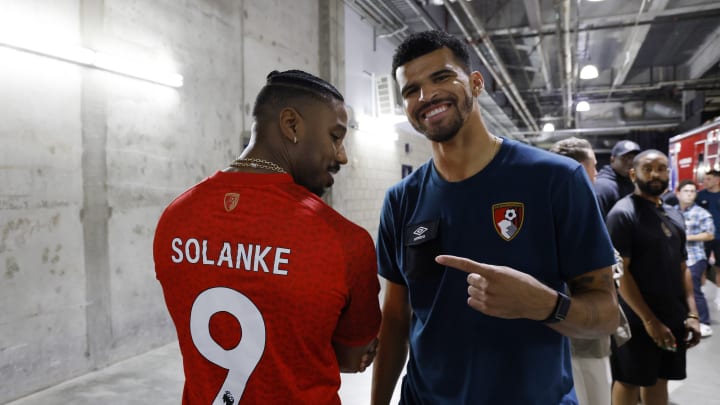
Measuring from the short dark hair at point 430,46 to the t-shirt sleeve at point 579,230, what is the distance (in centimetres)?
46

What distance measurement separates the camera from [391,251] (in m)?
1.36

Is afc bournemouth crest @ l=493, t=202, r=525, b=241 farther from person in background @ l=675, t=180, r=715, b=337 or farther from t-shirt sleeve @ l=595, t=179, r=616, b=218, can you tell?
person in background @ l=675, t=180, r=715, b=337

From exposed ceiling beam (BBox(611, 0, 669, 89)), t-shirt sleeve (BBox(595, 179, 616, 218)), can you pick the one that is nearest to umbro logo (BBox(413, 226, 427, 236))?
t-shirt sleeve (BBox(595, 179, 616, 218))

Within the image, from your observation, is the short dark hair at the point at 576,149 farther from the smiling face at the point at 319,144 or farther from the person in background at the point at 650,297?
the smiling face at the point at 319,144

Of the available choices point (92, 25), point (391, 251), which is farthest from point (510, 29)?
point (391, 251)

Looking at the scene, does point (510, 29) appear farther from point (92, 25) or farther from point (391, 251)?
point (391, 251)

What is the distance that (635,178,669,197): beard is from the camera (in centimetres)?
248

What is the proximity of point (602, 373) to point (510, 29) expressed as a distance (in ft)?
19.7

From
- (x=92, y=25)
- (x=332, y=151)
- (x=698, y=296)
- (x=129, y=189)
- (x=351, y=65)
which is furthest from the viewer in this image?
(x=351, y=65)

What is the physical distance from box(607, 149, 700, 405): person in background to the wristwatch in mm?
1763

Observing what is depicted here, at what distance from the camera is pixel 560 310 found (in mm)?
955

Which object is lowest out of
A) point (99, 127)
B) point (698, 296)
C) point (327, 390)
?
point (698, 296)

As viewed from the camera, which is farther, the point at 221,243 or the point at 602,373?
the point at 602,373

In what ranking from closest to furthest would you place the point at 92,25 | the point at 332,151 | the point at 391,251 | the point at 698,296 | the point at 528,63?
the point at 332,151
the point at 391,251
the point at 92,25
the point at 698,296
the point at 528,63
